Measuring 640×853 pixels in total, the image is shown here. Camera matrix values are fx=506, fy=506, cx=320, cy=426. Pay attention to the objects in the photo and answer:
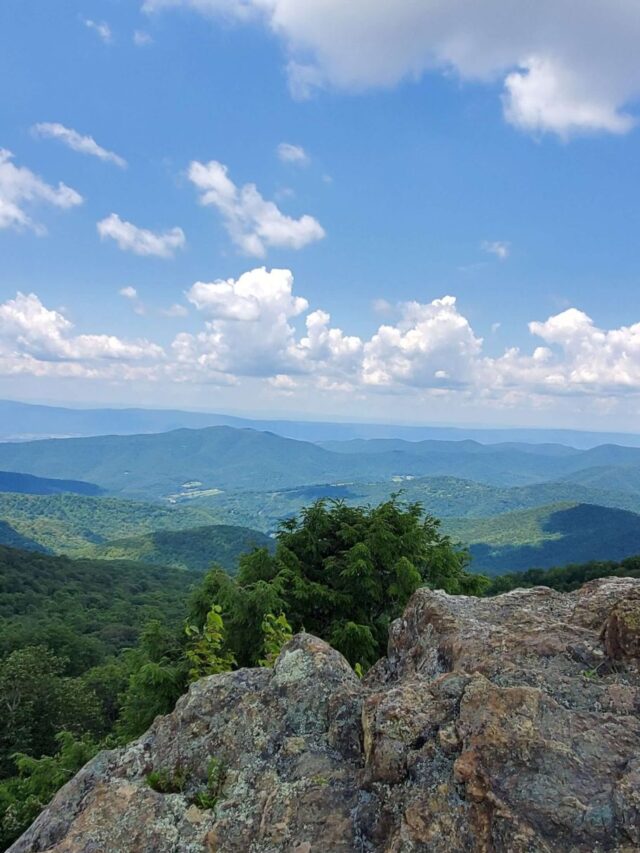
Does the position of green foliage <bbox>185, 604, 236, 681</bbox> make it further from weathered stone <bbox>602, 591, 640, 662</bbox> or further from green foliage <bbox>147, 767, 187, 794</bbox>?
weathered stone <bbox>602, 591, 640, 662</bbox>

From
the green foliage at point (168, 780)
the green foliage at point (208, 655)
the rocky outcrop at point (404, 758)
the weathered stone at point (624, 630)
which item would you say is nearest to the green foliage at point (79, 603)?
the green foliage at point (208, 655)

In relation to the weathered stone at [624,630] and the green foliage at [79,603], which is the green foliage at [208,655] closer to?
the weathered stone at [624,630]

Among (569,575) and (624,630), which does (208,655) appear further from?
(569,575)

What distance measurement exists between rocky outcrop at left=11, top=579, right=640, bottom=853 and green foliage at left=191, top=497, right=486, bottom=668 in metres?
6.68

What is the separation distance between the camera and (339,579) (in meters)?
16.1

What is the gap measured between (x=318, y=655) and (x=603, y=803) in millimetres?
3490

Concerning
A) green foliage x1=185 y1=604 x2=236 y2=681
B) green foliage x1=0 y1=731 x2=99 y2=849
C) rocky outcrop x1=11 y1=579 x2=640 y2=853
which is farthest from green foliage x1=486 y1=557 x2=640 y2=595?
rocky outcrop x1=11 y1=579 x2=640 y2=853

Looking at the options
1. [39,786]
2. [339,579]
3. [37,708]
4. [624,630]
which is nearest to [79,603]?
[37,708]

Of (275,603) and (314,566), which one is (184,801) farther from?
(314,566)

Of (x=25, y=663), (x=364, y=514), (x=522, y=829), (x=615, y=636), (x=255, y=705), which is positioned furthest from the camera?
(x=25, y=663)

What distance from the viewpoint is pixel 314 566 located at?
17.2 meters

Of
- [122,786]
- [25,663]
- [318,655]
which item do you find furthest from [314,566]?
[25,663]

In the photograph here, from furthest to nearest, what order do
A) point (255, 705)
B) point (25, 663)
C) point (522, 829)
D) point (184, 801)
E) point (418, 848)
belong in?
point (25, 663), point (255, 705), point (184, 801), point (418, 848), point (522, 829)

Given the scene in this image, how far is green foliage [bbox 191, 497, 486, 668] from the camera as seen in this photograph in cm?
1334
